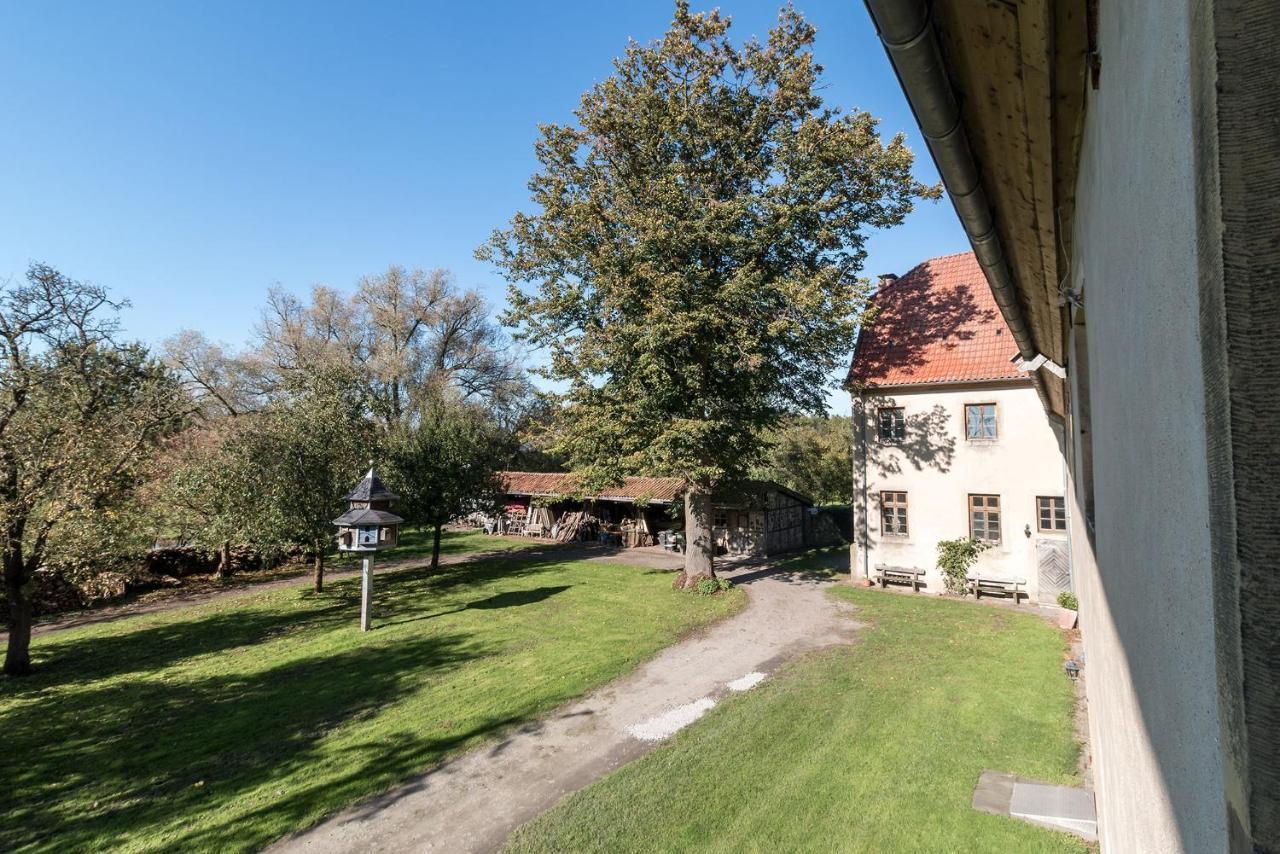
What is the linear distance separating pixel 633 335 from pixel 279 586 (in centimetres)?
1576

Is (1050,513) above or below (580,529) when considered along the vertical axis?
above

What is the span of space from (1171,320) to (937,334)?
20324 millimetres

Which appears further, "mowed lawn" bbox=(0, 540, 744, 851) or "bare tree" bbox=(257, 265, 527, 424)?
"bare tree" bbox=(257, 265, 527, 424)

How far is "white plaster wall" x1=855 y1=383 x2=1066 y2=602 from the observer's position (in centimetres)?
1659

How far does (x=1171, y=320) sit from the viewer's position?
110 cm

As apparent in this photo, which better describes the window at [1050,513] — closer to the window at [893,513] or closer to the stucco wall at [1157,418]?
the window at [893,513]

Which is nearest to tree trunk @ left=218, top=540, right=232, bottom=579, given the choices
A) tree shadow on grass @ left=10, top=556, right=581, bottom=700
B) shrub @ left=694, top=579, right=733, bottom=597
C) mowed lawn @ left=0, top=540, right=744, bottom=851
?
tree shadow on grass @ left=10, top=556, right=581, bottom=700

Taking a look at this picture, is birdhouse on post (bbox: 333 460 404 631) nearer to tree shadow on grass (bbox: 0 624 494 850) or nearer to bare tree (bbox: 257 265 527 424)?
tree shadow on grass (bbox: 0 624 494 850)

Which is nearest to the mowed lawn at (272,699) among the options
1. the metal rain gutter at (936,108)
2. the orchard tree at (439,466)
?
the orchard tree at (439,466)

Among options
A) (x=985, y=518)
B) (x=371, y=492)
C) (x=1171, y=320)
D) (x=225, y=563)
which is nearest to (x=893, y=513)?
(x=985, y=518)

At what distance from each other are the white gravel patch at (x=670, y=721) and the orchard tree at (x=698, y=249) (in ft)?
21.8

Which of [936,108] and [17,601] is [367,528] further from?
[936,108]

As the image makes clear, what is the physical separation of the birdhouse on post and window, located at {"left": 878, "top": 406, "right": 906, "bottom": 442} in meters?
14.9

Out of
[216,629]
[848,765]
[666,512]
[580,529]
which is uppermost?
[666,512]
